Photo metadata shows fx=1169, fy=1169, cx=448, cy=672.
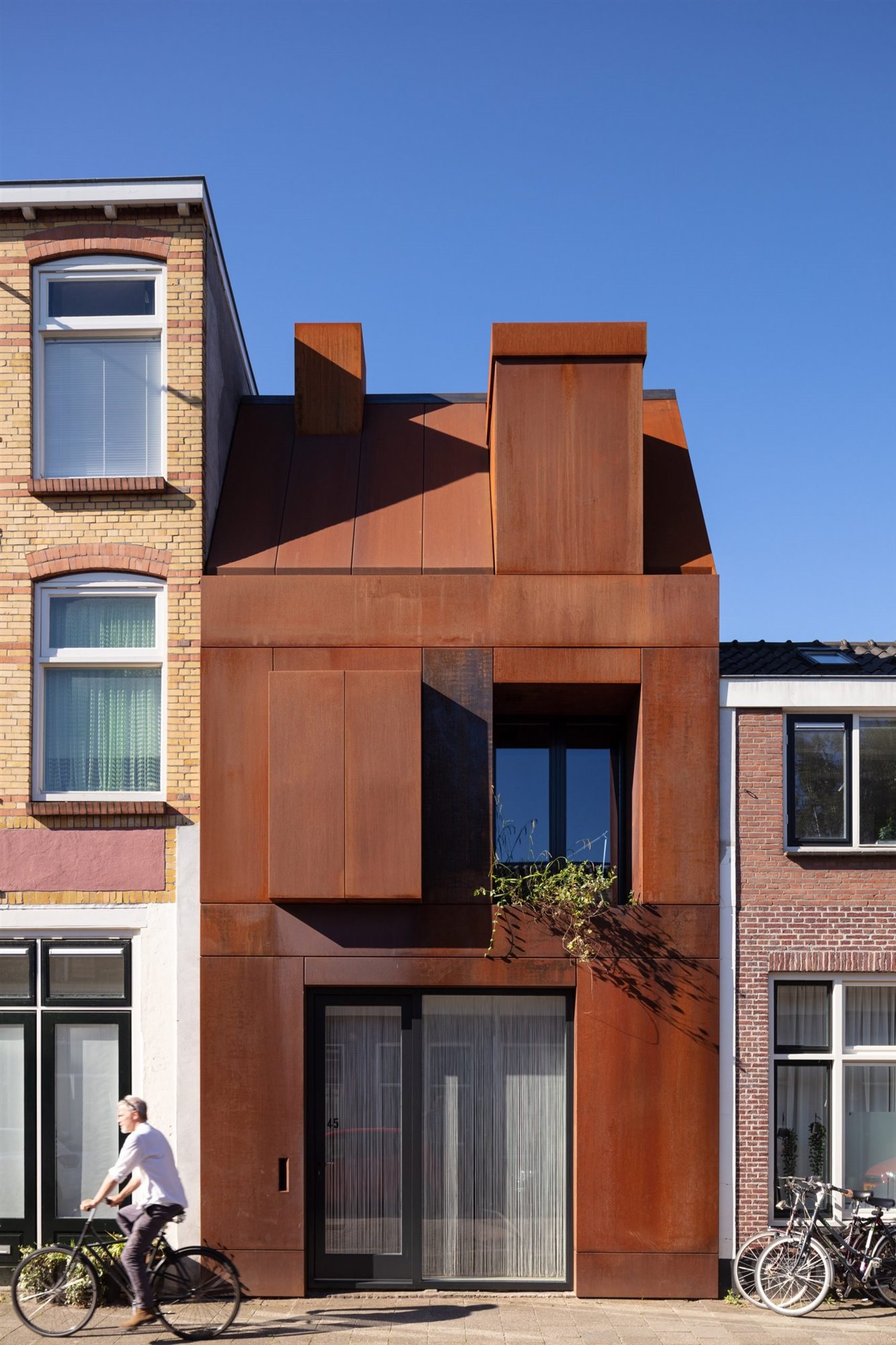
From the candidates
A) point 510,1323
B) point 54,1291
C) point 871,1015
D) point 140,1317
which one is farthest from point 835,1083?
point 54,1291

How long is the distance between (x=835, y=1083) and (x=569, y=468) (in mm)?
6608

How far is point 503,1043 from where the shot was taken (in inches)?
450

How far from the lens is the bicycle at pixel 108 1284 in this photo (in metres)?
10.0

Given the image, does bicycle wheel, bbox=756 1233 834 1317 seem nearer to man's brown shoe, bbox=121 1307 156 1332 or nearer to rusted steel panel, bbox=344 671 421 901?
rusted steel panel, bbox=344 671 421 901

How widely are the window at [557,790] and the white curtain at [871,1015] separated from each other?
8.86 feet

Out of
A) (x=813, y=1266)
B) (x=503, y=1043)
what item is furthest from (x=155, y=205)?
(x=813, y=1266)

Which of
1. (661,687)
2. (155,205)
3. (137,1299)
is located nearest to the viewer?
(137,1299)

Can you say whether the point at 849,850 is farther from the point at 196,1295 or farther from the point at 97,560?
the point at 97,560

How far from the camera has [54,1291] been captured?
10398 mm

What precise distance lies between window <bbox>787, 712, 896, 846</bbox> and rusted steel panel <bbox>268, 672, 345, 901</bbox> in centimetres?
447

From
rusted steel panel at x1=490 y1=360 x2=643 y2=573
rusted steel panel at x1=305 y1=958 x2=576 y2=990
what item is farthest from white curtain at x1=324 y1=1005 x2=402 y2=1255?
rusted steel panel at x1=490 y1=360 x2=643 y2=573

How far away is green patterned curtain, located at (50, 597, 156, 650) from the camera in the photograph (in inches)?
470

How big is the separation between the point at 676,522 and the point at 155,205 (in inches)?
250

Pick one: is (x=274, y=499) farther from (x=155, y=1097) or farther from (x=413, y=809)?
(x=155, y=1097)
